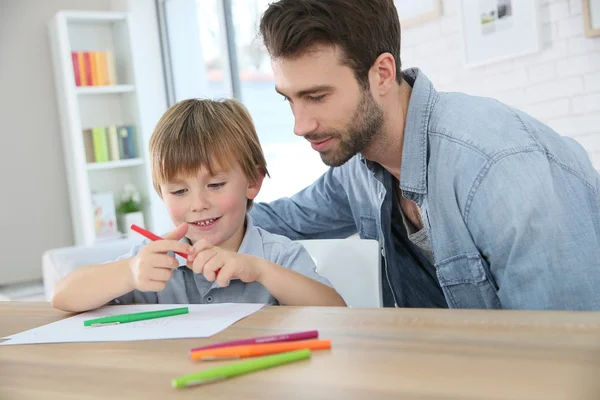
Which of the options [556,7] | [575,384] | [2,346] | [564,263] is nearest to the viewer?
[575,384]

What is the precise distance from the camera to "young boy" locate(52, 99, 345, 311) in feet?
3.73

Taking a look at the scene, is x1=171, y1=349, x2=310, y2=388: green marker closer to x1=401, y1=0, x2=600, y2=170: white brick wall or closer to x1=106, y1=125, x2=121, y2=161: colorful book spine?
x1=401, y1=0, x2=600, y2=170: white brick wall

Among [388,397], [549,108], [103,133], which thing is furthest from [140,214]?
[388,397]

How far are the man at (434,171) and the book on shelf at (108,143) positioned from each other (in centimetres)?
351

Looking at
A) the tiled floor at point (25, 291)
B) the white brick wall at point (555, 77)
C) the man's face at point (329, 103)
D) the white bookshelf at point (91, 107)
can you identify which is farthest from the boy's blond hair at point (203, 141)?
the tiled floor at point (25, 291)

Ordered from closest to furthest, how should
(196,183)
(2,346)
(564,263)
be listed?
(2,346) → (564,263) → (196,183)

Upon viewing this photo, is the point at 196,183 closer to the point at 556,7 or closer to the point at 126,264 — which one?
the point at 126,264

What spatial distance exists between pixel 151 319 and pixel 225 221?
0.40m

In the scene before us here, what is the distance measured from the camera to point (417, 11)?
3.36m

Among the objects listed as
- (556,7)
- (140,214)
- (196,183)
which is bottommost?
(140,214)

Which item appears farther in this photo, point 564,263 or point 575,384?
point 564,263

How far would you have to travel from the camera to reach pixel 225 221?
136 cm

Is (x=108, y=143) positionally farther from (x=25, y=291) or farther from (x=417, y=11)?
(x=417, y=11)

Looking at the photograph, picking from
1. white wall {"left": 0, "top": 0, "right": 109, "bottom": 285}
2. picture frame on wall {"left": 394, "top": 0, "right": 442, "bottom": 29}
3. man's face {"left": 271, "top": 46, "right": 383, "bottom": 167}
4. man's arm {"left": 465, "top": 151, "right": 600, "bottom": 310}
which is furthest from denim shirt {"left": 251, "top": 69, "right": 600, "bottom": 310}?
white wall {"left": 0, "top": 0, "right": 109, "bottom": 285}
